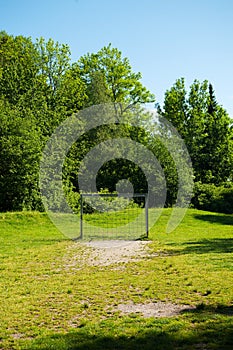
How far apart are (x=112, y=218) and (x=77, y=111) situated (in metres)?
16.0

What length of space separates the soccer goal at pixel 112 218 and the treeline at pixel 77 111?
2877 mm

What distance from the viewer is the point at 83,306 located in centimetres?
736

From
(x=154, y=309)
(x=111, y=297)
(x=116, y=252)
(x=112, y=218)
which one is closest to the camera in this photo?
(x=154, y=309)

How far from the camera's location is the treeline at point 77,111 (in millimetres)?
25641

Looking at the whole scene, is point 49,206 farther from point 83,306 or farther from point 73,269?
point 83,306

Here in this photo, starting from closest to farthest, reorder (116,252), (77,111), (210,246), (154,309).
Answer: (154,309)
(116,252)
(210,246)
(77,111)

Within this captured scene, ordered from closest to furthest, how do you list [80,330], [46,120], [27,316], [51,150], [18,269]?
[80,330]
[27,316]
[18,269]
[51,150]
[46,120]

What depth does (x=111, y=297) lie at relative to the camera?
26.2 ft

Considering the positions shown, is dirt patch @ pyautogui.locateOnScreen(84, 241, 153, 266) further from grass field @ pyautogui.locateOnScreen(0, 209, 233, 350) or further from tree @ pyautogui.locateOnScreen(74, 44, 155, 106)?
tree @ pyautogui.locateOnScreen(74, 44, 155, 106)

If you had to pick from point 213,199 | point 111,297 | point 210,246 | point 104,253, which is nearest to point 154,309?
point 111,297

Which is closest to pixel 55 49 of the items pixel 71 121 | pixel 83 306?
pixel 71 121

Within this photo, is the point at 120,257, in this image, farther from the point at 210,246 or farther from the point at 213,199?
the point at 213,199

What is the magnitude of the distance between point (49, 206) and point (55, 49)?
15.8m

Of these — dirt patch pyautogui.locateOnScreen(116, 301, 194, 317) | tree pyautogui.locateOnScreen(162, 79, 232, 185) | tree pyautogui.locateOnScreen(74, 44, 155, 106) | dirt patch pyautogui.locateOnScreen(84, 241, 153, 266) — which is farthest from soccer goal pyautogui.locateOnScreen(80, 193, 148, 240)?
tree pyautogui.locateOnScreen(162, 79, 232, 185)
